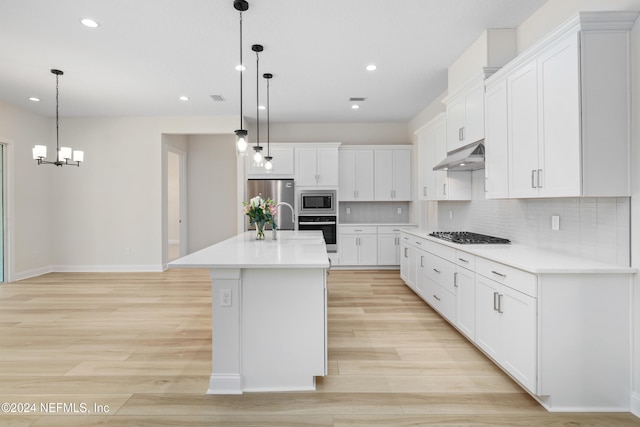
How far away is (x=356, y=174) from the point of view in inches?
253

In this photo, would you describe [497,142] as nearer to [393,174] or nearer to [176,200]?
[393,174]

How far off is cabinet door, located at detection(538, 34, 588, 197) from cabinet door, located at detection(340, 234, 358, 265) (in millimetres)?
4015

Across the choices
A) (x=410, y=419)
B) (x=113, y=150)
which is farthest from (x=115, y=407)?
(x=113, y=150)

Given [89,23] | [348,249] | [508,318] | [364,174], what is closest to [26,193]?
[89,23]

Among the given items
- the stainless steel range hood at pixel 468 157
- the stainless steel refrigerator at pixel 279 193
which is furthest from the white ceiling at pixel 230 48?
the stainless steel refrigerator at pixel 279 193

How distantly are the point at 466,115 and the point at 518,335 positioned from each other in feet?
7.32

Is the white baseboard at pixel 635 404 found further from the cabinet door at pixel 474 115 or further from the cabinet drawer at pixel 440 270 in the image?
the cabinet door at pixel 474 115

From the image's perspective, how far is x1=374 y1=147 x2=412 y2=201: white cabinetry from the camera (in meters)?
6.41

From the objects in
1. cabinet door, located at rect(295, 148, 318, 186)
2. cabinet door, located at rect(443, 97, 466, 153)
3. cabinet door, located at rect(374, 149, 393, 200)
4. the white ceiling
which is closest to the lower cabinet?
cabinet door, located at rect(443, 97, 466, 153)

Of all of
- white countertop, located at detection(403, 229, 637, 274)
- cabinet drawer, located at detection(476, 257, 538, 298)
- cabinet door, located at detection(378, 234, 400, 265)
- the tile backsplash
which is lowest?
cabinet door, located at detection(378, 234, 400, 265)

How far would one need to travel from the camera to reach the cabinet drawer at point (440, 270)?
10.8 feet

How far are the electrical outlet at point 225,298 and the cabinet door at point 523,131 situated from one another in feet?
7.36

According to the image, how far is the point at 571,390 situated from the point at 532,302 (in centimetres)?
56

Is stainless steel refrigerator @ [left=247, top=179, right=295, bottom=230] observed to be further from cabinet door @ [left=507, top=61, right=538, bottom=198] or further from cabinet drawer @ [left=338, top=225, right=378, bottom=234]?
cabinet door @ [left=507, top=61, right=538, bottom=198]
